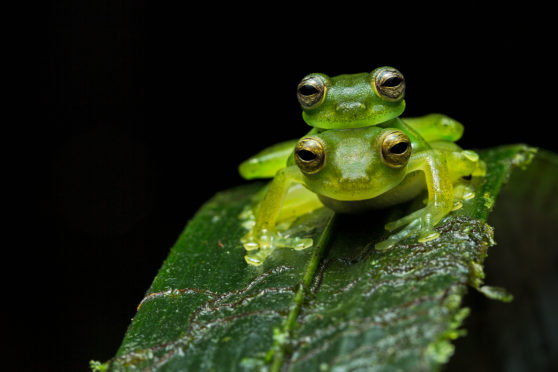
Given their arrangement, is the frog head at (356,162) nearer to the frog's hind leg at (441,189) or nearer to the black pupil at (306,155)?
the black pupil at (306,155)

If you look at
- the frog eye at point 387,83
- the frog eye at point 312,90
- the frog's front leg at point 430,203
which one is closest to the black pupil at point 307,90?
the frog eye at point 312,90

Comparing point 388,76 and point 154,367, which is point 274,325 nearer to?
point 154,367

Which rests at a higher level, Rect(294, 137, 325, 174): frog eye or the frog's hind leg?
Rect(294, 137, 325, 174): frog eye

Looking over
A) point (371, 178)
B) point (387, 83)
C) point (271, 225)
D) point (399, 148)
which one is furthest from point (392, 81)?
point (271, 225)

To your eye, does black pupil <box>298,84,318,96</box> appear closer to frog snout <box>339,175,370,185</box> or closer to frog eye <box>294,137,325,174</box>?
frog eye <box>294,137,325,174</box>

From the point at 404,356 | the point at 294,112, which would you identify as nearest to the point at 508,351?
the point at 404,356

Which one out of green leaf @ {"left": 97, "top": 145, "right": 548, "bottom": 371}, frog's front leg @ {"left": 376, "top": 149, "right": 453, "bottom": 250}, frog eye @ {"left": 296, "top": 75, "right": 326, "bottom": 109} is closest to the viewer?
green leaf @ {"left": 97, "top": 145, "right": 548, "bottom": 371}

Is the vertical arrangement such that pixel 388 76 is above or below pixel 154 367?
above

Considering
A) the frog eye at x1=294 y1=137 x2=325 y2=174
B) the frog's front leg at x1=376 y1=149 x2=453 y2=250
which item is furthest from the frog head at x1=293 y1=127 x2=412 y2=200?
the frog's front leg at x1=376 y1=149 x2=453 y2=250
